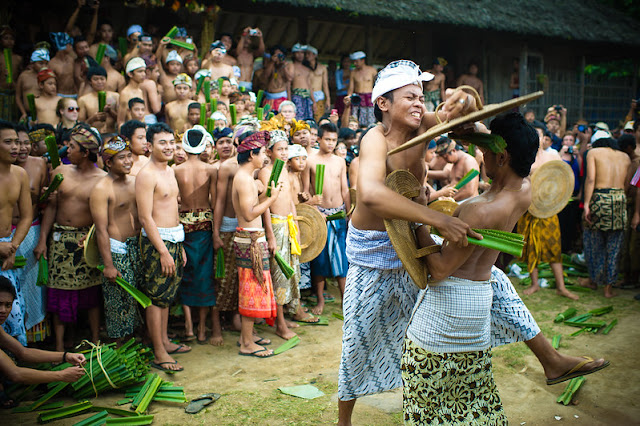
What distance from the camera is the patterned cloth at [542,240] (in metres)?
6.78

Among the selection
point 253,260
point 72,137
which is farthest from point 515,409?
point 72,137

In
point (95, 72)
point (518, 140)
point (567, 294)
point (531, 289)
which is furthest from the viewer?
point (95, 72)

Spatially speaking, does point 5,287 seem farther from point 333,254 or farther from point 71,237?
point 333,254

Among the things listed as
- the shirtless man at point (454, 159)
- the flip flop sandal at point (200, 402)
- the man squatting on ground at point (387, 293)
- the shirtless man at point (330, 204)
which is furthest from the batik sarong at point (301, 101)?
the man squatting on ground at point (387, 293)

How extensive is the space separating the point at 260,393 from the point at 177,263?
56.3 inches

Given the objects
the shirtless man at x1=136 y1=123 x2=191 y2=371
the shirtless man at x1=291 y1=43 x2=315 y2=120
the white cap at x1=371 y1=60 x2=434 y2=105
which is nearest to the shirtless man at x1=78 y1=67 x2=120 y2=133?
the shirtless man at x1=136 y1=123 x2=191 y2=371

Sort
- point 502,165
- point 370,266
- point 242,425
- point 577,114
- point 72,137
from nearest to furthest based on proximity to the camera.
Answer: point 502,165 → point 370,266 → point 242,425 → point 72,137 → point 577,114

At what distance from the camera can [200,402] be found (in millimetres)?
3775

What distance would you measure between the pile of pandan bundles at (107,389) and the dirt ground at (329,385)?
0.25 ft

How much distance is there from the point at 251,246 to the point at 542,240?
13.4 feet

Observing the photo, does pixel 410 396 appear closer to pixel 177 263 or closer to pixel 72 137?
pixel 177 263

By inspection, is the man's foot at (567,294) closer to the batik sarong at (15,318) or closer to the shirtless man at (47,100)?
the batik sarong at (15,318)

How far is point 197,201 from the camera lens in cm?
525

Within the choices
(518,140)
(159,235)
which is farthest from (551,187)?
(159,235)
